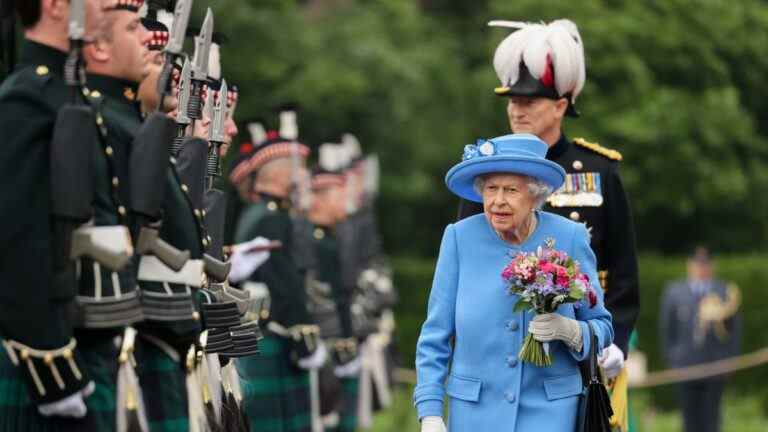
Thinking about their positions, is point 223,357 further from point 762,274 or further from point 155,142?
point 762,274

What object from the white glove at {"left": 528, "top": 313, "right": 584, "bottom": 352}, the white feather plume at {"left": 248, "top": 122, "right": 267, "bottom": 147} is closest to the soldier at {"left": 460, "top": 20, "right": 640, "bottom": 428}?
the white glove at {"left": 528, "top": 313, "right": 584, "bottom": 352}

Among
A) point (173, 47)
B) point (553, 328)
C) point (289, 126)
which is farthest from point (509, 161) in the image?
point (289, 126)

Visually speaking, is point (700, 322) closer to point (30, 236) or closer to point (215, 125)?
point (215, 125)

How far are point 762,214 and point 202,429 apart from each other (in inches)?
825

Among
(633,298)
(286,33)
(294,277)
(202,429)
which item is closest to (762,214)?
(286,33)

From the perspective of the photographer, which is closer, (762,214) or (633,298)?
(633,298)

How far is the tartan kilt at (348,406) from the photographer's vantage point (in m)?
14.9

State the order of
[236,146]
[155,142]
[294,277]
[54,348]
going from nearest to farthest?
[54,348], [155,142], [294,277], [236,146]

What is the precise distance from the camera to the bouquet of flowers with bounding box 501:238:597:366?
6.88 metres

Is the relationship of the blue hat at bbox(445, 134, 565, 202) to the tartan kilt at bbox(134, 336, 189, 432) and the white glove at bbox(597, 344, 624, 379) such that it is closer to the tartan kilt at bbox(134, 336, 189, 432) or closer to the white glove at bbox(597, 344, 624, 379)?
the white glove at bbox(597, 344, 624, 379)

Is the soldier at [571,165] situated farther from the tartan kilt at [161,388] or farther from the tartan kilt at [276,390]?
the tartan kilt at [276,390]

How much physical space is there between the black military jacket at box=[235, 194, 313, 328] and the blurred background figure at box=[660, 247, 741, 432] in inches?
281

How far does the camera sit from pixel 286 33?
22.3m

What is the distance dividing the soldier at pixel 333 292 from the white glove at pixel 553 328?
6.38m
